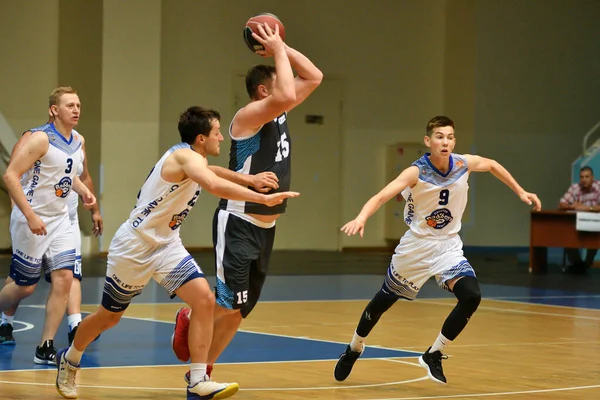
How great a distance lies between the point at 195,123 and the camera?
575cm

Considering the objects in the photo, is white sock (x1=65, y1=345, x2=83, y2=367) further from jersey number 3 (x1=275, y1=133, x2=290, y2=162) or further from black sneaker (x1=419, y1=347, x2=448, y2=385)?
black sneaker (x1=419, y1=347, x2=448, y2=385)

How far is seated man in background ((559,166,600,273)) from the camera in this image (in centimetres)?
1575

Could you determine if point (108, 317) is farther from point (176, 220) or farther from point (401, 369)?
point (401, 369)

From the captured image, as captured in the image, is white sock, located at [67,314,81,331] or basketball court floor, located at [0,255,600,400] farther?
white sock, located at [67,314,81,331]

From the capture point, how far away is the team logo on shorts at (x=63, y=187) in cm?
726

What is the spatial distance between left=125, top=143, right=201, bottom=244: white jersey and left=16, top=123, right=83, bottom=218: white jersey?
1.62 m

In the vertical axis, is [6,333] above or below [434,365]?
below

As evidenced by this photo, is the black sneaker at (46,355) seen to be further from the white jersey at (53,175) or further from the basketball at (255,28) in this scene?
the basketball at (255,28)

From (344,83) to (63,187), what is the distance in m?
12.9

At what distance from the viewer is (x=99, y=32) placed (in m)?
17.2

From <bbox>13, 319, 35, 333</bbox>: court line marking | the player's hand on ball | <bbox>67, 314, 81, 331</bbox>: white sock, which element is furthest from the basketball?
<bbox>13, 319, 35, 333</bbox>: court line marking

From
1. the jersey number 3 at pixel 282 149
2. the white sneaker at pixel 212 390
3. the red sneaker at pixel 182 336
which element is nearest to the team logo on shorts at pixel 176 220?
the red sneaker at pixel 182 336

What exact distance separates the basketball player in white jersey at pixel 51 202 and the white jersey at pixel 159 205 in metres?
1.46

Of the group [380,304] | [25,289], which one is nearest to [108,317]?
[380,304]
